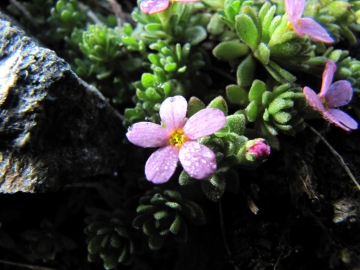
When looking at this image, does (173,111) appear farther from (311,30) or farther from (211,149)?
(311,30)

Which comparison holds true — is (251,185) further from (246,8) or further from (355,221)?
(246,8)

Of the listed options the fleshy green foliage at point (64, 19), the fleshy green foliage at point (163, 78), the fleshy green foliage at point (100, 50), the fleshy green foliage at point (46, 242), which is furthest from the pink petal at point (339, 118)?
the fleshy green foliage at point (64, 19)

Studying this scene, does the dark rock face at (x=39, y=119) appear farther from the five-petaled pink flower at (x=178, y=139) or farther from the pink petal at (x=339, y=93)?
the pink petal at (x=339, y=93)

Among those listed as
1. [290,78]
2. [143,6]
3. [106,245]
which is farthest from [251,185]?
[143,6]

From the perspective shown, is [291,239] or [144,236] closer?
[291,239]

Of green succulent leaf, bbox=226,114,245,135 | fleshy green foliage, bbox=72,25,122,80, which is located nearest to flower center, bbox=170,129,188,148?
green succulent leaf, bbox=226,114,245,135

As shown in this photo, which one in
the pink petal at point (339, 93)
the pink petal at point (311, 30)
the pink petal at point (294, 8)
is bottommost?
the pink petal at point (339, 93)
